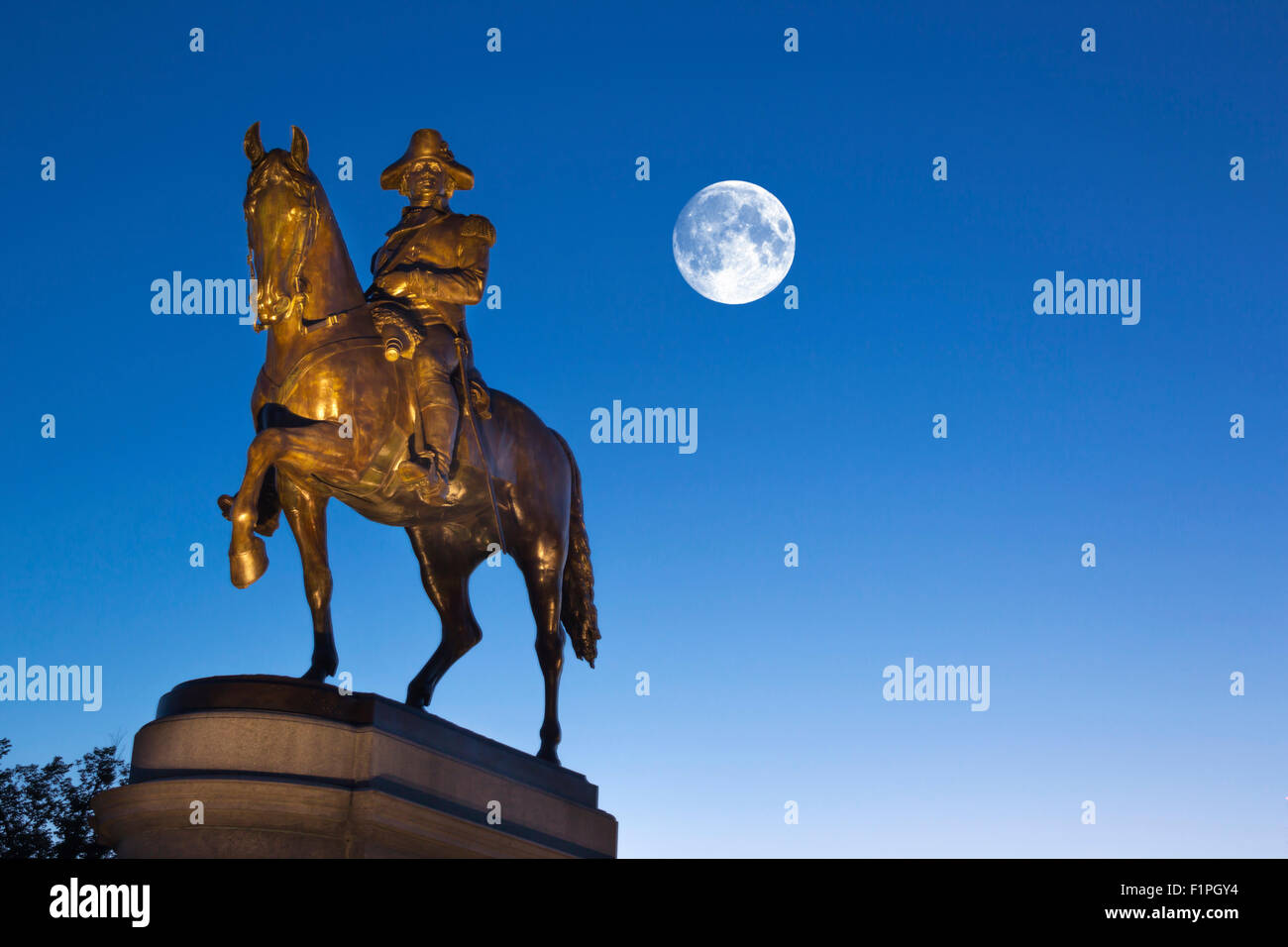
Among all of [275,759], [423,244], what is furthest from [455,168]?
[275,759]

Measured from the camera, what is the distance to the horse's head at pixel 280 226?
1152 cm

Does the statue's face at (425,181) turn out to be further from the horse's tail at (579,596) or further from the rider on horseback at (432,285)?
the horse's tail at (579,596)

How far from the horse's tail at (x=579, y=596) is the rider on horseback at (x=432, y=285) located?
6.76 feet

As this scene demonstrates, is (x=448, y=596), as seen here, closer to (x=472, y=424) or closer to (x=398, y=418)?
(x=472, y=424)

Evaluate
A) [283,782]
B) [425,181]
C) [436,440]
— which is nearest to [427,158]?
[425,181]

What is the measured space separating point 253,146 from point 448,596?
4.51 m

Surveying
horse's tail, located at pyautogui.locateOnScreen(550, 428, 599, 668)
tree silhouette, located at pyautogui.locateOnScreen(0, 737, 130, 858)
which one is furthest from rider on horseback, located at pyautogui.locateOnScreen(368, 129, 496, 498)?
tree silhouette, located at pyautogui.locateOnScreen(0, 737, 130, 858)

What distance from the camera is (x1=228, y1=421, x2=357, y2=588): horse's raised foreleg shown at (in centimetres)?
1084

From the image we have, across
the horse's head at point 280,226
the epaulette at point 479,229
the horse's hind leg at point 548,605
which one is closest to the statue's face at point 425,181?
the epaulette at point 479,229

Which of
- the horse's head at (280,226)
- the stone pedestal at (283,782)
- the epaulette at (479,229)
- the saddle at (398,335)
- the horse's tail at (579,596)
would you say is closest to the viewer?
the stone pedestal at (283,782)

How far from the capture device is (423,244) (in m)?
13.1
